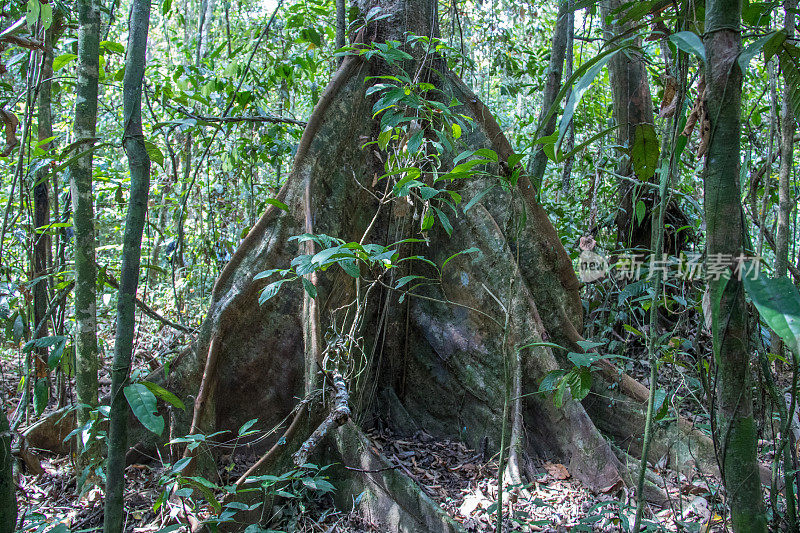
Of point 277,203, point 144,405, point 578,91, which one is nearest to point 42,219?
point 277,203

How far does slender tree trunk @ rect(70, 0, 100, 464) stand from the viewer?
2365mm

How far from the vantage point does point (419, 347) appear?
3.69 meters

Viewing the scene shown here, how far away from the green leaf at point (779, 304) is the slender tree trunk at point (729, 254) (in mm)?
63

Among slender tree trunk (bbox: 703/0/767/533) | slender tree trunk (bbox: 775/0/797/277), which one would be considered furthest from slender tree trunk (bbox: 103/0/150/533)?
slender tree trunk (bbox: 775/0/797/277)

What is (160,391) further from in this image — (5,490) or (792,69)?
(792,69)

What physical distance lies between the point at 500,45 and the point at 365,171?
315 cm

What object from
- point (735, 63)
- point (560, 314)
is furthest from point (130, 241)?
point (560, 314)

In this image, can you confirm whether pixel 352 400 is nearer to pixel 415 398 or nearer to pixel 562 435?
pixel 415 398

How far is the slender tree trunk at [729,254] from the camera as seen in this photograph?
4.33ft

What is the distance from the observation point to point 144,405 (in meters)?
1.47

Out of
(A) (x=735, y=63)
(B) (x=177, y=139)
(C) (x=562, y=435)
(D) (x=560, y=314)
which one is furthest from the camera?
(B) (x=177, y=139)

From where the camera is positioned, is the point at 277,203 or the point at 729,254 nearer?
the point at 729,254

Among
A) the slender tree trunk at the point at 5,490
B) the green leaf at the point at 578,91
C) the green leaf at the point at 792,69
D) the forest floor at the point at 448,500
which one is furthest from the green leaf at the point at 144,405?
the green leaf at the point at 792,69

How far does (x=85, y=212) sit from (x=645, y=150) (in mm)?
2355
